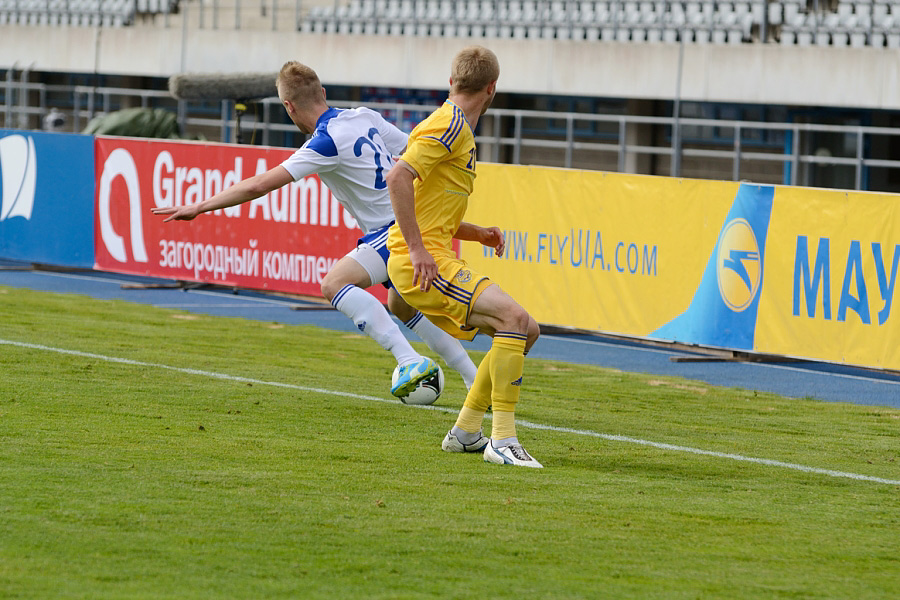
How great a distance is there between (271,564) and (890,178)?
67.3ft

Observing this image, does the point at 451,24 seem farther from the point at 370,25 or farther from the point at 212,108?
the point at 212,108

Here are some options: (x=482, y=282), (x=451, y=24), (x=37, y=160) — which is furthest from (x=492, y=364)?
(x=451, y=24)

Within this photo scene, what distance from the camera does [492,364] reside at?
21.3ft

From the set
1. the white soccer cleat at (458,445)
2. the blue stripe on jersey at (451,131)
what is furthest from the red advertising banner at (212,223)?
the blue stripe on jersey at (451,131)

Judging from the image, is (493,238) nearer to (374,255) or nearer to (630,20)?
(374,255)

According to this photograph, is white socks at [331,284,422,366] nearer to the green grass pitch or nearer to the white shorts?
the white shorts

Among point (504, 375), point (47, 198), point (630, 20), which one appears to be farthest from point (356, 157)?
point (630, 20)

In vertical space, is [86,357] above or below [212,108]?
below

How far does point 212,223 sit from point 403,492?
10.9 metres

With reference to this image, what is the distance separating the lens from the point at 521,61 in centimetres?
2591

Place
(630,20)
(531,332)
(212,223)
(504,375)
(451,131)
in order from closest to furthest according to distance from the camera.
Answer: (451,131), (504,375), (531,332), (212,223), (630,20)

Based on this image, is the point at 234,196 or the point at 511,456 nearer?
the point at 511,456

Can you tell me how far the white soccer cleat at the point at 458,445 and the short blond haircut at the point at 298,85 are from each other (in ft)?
7.30

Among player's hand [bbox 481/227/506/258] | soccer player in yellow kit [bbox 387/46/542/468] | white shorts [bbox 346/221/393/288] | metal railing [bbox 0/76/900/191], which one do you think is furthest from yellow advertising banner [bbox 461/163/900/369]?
metal railing [bbox 0/76/900/191]
